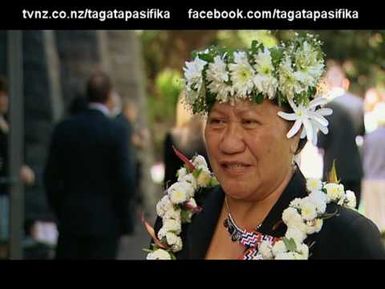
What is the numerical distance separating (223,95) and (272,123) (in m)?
0.15

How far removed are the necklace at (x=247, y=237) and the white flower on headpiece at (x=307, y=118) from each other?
0.88 feet

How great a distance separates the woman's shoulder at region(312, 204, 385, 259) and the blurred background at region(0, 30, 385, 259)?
18.4 inches

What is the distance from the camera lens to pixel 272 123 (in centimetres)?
304

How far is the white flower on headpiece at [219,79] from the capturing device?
3.06 meters

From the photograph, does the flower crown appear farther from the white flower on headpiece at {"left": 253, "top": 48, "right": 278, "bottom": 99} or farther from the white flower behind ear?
the white flower behind ear

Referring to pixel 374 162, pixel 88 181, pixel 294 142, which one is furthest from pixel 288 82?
pixel 374 162

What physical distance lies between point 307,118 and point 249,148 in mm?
183

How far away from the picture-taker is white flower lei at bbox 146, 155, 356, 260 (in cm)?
298

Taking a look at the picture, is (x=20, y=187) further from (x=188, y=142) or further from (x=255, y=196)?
(x=255, y=196)

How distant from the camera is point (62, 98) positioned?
36.6 feet

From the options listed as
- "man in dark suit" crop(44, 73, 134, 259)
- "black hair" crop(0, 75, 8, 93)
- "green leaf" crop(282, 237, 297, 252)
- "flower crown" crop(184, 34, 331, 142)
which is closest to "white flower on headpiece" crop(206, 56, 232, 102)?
"flower crown" crop(184, 34, 331, 142)

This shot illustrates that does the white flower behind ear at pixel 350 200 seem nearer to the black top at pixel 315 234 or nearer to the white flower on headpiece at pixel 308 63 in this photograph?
the black top at pixel 315 234

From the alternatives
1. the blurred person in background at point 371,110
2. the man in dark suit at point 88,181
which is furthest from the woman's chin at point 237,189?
the blurred person in background at point 371,110
